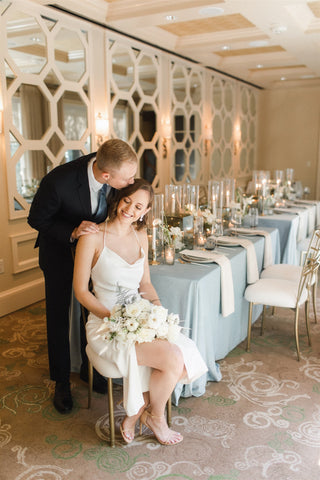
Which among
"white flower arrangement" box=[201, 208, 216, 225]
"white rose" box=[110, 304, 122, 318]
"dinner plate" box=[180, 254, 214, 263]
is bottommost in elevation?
"white rose" box=[110, 304, 122, 318]

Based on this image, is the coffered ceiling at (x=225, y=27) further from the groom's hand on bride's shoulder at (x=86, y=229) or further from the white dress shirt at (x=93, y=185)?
the groom's hand on bride's shoulder at (x=86, y=229)

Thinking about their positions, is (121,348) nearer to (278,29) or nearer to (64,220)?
(64,220)

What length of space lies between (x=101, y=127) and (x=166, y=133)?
1.63 metres

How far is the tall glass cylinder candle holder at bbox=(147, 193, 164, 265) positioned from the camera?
280 centimetres

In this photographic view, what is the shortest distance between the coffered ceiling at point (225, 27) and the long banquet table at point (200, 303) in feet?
9.01

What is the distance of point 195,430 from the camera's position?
226cm

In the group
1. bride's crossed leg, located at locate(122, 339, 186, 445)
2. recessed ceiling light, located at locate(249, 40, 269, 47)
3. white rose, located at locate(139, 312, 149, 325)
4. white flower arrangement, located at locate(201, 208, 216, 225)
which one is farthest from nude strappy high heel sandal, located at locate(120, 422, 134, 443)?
recessed ceiling light, located at locate(249, 40, 269, 47)

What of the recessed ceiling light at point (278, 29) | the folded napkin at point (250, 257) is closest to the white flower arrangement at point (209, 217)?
the folded napkin at point (250, 257)

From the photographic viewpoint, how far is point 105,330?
6.78 feet

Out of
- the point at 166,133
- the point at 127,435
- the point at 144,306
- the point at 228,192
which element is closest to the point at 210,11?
the point at 228,192

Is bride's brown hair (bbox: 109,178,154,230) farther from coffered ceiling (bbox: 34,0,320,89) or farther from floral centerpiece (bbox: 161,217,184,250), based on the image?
coffered ceiling (bbox: 34,0,320,89)

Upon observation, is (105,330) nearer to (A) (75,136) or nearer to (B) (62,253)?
(B) (62,253)

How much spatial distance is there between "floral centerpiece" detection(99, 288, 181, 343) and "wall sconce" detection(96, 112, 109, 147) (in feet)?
12.0

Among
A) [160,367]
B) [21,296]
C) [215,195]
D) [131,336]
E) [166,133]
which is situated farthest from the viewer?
[166,133]
